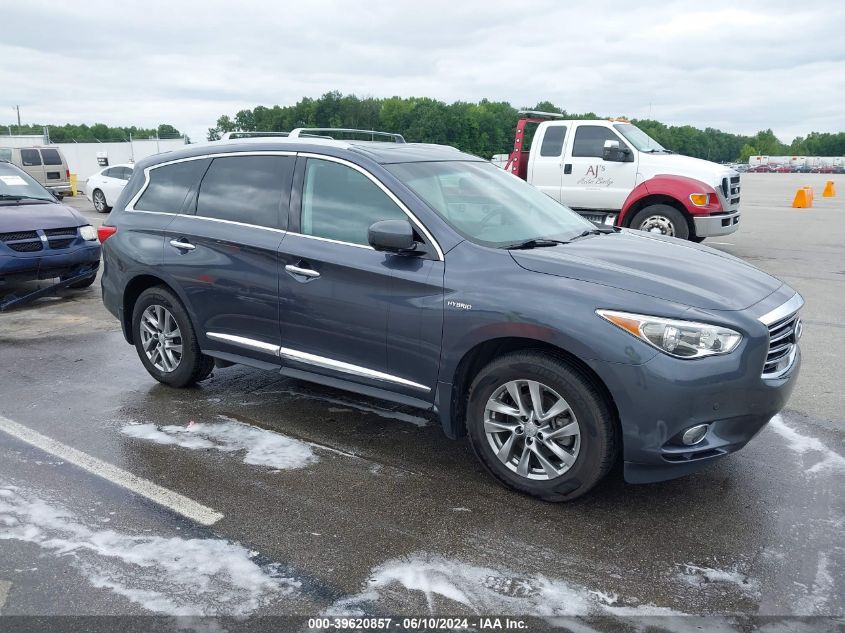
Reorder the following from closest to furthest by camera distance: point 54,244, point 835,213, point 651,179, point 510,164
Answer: point 54,244
point 651,179
point 510,164
point 835,213

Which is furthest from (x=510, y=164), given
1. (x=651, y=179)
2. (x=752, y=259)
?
(x=752, y=259)

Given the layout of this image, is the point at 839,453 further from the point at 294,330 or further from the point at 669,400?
the point at 294,330

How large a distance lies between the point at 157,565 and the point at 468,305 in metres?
1.90

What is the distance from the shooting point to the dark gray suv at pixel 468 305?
346 centimetres

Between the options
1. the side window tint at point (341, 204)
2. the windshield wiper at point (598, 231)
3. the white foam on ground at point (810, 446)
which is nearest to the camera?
the white foam on ground at point (810, 446)

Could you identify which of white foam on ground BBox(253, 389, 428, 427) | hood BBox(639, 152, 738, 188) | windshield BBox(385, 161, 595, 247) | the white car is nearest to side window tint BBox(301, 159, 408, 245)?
windshield BBox(385, 161, 595, 247)

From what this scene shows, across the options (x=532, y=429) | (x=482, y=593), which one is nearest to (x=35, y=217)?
(x=532, y=429)

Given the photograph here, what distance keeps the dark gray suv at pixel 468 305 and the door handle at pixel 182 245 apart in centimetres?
2

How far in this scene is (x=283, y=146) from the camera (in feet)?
16.1

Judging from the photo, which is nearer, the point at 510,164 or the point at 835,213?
the point at 510,164

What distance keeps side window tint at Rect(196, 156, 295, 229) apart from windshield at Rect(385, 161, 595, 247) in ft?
2.72

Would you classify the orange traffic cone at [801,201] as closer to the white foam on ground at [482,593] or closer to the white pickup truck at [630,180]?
the white pickup truck at [630,180]

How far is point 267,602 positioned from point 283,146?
2.98m

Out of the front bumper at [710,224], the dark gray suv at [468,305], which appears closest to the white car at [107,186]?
the front bumper at [710,224]
